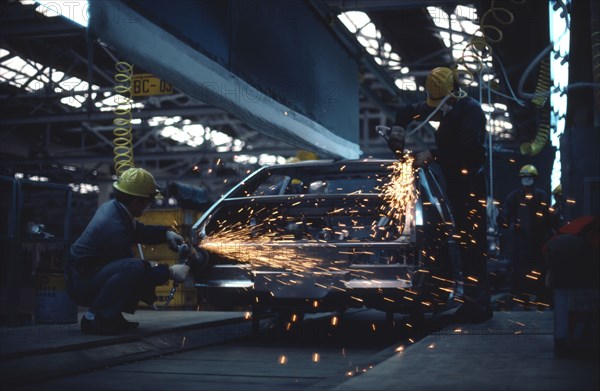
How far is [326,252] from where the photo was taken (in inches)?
202

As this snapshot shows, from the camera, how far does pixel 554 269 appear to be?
143 inches

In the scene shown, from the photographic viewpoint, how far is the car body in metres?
5.07

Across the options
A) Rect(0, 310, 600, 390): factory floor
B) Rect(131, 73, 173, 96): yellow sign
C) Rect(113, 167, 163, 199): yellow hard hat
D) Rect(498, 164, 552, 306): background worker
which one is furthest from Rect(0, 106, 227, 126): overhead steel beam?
Rect(113, 167, 163, 199): yellow hard hat

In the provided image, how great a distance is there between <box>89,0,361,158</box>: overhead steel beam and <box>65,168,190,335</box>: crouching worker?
814 mm

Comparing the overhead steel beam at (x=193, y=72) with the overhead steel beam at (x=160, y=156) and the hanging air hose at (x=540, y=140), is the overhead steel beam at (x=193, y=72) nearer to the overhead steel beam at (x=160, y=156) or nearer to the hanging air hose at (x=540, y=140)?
the hanging air hose at (x=540, y=140)

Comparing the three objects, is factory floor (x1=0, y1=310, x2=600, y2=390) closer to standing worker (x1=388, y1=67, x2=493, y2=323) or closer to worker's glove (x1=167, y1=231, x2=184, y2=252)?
standing worker (x1=388, y1=67, x2=493, y2=323)

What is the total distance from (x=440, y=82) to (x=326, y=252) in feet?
5.88

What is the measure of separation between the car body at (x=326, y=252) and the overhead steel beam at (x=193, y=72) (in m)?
0.75

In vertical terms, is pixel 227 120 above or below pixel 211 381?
above

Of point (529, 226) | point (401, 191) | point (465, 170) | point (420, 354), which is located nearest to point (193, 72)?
point (401, 191)

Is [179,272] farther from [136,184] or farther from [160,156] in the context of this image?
[160,156]

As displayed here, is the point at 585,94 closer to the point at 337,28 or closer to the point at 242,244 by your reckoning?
the point at 242,244

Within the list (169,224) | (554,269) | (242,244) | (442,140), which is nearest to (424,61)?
(169,224)

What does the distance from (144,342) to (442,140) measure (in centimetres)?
275
